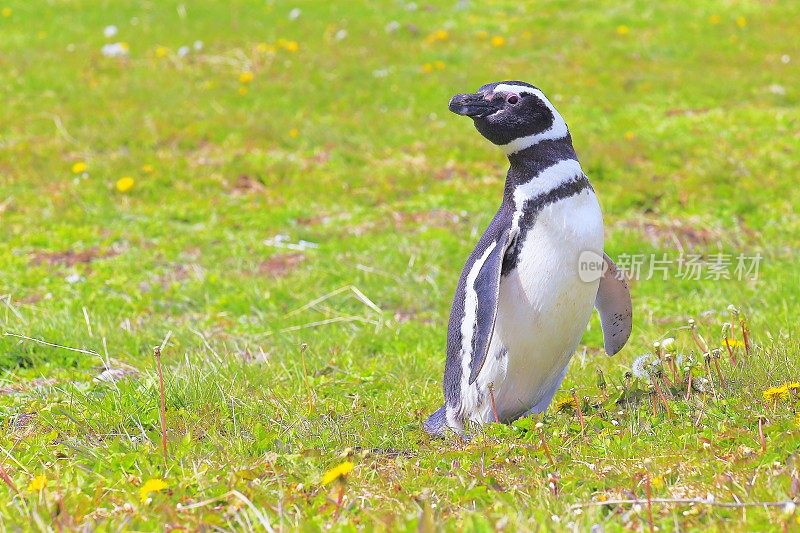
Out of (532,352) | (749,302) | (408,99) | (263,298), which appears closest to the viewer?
(532,352)

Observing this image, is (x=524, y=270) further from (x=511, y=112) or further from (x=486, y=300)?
(x=511, y=112)

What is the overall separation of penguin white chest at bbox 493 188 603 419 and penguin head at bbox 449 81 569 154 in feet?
1.02

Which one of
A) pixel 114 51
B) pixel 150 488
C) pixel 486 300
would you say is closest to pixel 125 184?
pixel 114 51

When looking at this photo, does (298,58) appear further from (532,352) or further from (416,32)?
(532,352)

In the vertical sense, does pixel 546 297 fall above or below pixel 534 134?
below

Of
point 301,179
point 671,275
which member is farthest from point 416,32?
point 671,275

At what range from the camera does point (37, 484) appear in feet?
9.74

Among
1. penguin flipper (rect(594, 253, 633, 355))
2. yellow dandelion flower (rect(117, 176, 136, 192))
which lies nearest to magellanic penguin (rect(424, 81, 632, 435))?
penguin flipper (rect(594, 253, 633, 355))

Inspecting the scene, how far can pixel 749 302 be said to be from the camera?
6.16 metres

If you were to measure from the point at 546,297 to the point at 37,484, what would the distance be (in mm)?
2049

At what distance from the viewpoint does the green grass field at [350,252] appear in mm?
3049

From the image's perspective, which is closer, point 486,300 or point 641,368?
point 486,300

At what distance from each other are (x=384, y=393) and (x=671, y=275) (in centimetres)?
333

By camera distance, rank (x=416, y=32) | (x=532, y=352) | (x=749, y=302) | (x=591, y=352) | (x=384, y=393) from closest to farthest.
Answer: (x=532, y=352) → (x=384, y=393) → (x=591, y=352) → (x=749, y=302) → (x=416, y=32)
